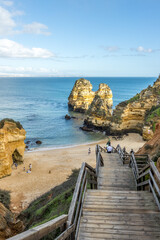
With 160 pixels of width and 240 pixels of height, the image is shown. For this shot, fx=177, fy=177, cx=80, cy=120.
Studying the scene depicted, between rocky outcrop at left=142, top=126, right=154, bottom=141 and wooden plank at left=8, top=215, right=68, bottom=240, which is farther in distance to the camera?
rocky outcrop at left=142, top=126, right=154, bottom=141

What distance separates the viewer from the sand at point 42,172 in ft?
60.1

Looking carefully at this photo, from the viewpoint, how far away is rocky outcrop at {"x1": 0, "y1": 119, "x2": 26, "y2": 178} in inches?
910

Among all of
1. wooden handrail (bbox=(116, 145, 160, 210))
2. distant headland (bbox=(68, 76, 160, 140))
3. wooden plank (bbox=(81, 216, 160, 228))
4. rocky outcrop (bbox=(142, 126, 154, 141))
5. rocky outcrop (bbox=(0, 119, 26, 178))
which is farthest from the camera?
distant headland (bbox=(68, 76, 160, 140))

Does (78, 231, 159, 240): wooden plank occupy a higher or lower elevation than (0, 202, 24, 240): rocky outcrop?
higher

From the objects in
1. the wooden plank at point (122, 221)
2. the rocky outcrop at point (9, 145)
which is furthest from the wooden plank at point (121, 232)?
the rocky outcrop at point (9, 145)

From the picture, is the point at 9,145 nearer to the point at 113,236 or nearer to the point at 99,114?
the point at 113,236

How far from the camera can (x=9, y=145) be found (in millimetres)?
26156

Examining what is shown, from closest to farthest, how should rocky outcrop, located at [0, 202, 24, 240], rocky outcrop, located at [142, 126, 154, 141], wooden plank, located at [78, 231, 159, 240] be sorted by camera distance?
wooden plank, located at [78, 231, 159, 240] < rocky outcrop, located at [0, 202, 24, 240] < rocky outcrop, located at [142, 126, 154, 141]

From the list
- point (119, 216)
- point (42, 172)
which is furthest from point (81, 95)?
point (119, 216)

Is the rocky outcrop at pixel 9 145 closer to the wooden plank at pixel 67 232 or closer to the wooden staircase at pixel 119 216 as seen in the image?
the wooden staircase at pixel 119 216

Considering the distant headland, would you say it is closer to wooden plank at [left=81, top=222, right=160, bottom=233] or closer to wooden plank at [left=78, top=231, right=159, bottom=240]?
wooden plank at [left=81, top=222, right=160, bottom=233]

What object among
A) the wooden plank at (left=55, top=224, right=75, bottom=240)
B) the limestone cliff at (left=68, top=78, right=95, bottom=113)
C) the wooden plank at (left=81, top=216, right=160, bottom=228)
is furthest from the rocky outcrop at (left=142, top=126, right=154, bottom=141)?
the limestone cliff at (left=68, top=78, right=95, bottom=113)

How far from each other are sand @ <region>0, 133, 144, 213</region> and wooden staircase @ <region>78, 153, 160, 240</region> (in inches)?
474

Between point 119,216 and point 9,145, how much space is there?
24100mm
